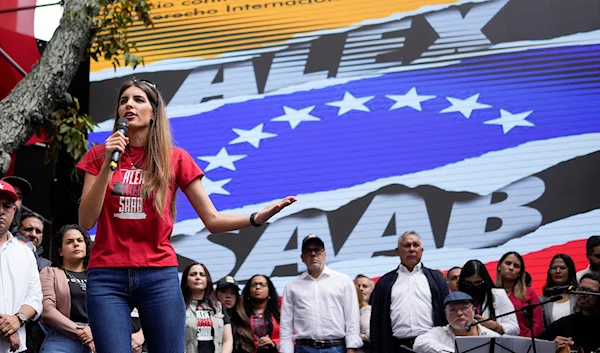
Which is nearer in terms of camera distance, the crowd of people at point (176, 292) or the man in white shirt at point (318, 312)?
the crowd of people at point (176, 292)

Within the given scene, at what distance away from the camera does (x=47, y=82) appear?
21.0 ft

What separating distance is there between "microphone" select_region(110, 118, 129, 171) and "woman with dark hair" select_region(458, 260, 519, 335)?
417 cm

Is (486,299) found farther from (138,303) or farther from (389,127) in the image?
(138,303)

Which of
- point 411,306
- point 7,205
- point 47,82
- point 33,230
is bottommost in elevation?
point 411,306

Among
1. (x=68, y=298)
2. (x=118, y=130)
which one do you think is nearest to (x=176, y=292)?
(x=118, y=130)

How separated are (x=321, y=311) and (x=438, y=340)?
1.11 metres

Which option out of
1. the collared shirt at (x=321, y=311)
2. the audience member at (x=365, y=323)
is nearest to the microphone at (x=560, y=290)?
the collared shirt at (x=321, y=311)

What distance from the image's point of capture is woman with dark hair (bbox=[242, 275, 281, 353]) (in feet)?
23.8

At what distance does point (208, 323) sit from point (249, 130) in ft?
12.1

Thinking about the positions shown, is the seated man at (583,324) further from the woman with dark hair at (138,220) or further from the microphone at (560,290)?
the woman with dark hair at (138,220)

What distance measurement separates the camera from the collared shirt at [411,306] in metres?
6.36

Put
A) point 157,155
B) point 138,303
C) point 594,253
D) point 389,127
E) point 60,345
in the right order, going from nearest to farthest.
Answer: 1. point 138,303
2. point 157,155
3. point 60,345
4. point 594,253
5. point 389,127

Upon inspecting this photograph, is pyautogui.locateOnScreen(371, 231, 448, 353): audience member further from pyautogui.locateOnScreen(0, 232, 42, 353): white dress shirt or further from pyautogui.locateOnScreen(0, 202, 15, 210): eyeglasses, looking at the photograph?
pyautogui.locateOnScreen(0, 202, 15, 210): eyeglasses

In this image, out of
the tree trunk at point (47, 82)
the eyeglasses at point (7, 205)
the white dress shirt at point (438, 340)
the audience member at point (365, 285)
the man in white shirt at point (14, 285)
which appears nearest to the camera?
the man in white shirt at point (14, 285)
